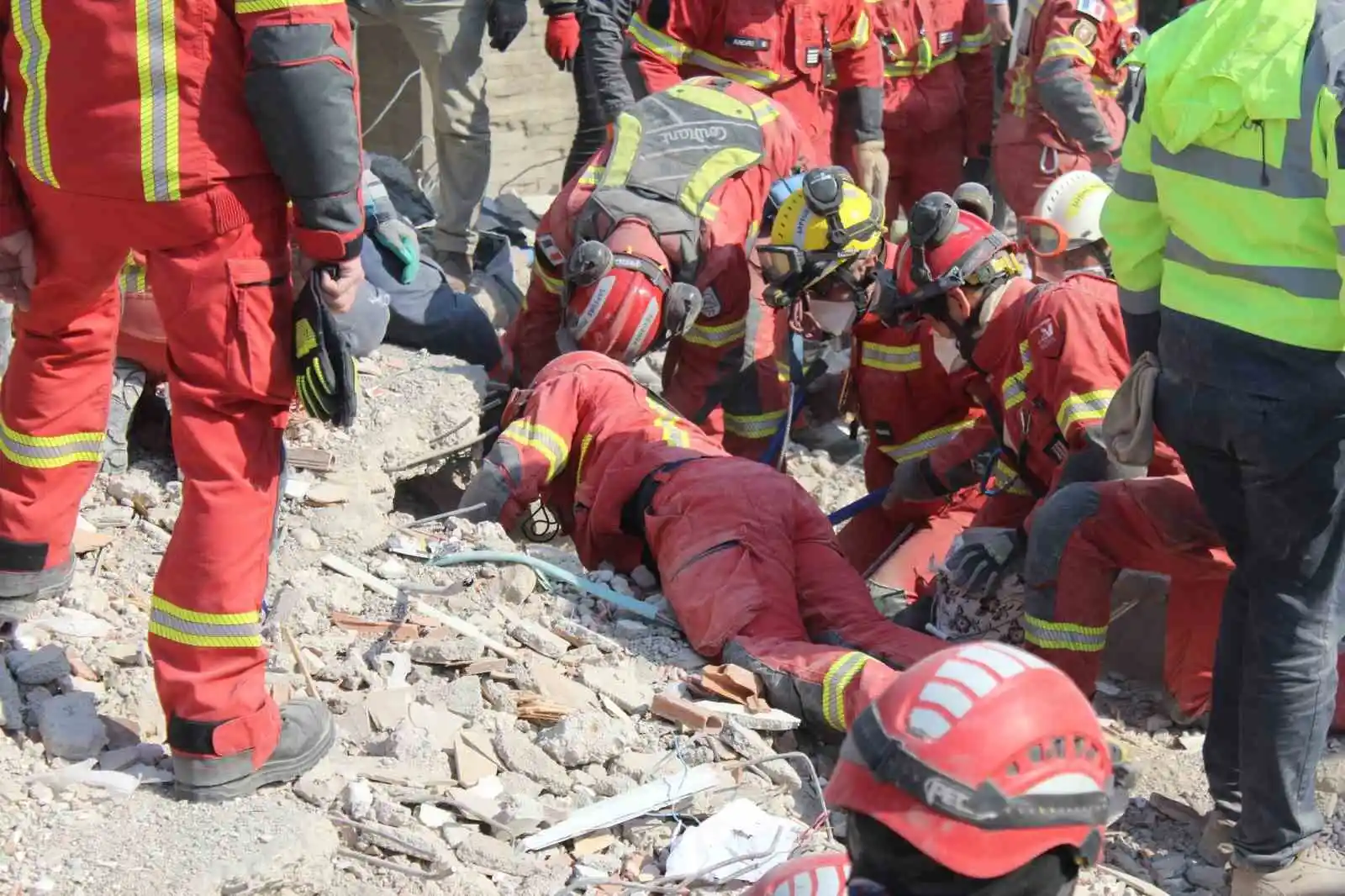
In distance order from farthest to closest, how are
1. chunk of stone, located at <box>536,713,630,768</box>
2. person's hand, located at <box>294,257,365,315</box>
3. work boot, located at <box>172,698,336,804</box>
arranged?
chunk of stone, located at <box>536,713,630,768</box>, work boot, located at <box>172,698,336,804</box>, person's hand, located at <box>294,257,365,315</box>

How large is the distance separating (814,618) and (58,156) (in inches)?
101

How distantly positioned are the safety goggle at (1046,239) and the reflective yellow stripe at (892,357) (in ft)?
1.82

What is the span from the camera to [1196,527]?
4230mm

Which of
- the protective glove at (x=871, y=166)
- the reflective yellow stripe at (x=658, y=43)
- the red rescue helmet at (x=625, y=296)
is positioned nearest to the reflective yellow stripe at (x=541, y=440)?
the red rescue helmet at (x=625, y=296)

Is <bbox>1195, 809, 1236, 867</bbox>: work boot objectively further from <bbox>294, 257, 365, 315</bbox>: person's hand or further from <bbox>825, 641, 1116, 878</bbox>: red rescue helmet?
<bbox>294, 257, 365, 315</bbox>: person's hand

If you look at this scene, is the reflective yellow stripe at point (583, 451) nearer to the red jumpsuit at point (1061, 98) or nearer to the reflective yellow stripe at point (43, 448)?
the reflective yellow stripe at point (43, 448)

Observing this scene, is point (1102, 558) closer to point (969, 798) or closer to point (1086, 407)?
point (1086, 407)

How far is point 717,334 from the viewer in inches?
255

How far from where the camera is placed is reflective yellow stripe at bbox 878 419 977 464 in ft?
20.2

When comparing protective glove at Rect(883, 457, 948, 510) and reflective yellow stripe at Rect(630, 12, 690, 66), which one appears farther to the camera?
reflective yellow stripe at Rect(630, 12, 690, 66)

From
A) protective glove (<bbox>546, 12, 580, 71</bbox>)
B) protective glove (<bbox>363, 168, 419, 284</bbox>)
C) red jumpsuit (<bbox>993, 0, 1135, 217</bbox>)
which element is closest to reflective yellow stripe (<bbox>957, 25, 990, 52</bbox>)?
red jumpsuit (<bbox>993, 0, 1135, 217</bbox>)

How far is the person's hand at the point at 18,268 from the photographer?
327 centimetres

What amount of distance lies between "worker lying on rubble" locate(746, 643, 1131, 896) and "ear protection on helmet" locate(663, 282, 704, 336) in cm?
412

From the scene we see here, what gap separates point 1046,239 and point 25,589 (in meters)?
3.59
